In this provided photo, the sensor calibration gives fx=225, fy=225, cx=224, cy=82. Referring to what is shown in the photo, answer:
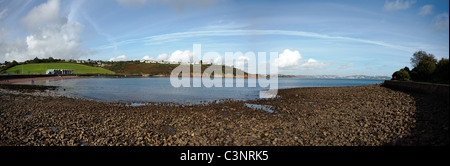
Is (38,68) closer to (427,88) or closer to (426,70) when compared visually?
(427,88)

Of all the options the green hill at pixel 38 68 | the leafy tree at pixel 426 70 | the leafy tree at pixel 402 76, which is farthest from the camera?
the green hill at pixel 38 68

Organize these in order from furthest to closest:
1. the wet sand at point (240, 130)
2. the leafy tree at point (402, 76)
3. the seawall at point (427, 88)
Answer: the leafy tree at point (402, 76), the seawall at point (427, 88), the wet sand at point (240, 130)

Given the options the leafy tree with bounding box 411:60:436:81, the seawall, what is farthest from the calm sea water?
the leafy tree with bounding box 411:60:436:81

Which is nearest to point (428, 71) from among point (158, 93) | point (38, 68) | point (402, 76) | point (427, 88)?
point (402, 76)

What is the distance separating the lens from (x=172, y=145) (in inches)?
392

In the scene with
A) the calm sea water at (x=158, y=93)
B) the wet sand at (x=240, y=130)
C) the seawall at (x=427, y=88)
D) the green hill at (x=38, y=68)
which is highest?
the green hill at (x=38, y=68)

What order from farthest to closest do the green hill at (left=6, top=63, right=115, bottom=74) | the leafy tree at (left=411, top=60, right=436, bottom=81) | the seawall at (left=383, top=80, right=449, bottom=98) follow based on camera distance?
the green hill at (left=6, top=63, right=115, bottom=74)
the leafy tree at (left=411, top=60, right=436, bottom=81)
the seawall at (left=383, top=80, right=449, bottom=98)

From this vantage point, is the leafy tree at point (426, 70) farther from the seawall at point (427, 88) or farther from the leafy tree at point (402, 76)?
the seawall at point (427, 88)

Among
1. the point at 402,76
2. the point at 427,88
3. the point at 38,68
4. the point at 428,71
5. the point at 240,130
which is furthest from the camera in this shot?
the point at 38,68

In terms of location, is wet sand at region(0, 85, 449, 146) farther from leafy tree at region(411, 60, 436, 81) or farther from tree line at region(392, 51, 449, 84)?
leafy tree at region(411, 60, 436, 81)

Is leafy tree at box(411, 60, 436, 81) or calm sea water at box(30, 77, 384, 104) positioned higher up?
leafy tree at box(411, 60, 436, 81)

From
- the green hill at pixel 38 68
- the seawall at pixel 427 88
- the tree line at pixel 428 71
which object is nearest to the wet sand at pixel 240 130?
the seawall at pixel 427 88
